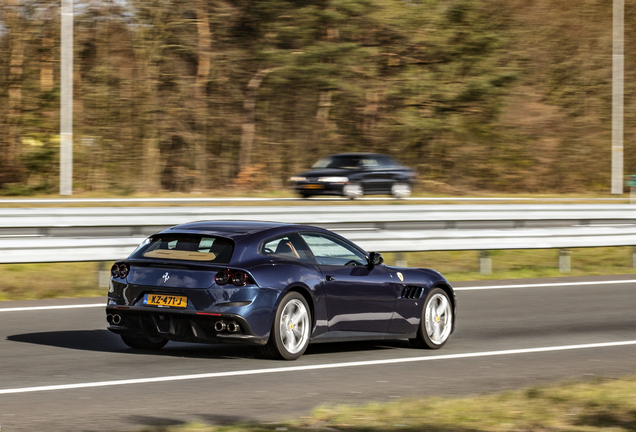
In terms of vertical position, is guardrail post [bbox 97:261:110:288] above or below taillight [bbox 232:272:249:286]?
below

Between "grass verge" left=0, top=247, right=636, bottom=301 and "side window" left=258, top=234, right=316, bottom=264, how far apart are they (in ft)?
17.7

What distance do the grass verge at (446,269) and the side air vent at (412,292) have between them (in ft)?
17.8

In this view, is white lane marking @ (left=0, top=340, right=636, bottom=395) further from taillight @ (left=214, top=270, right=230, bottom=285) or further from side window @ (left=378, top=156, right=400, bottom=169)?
side window @ (left=378, top=156, right=400, bottom=169)

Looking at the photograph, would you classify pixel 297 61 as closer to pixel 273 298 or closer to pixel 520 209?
pixel 520 209

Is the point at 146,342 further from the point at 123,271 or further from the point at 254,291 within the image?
the point at 254,291

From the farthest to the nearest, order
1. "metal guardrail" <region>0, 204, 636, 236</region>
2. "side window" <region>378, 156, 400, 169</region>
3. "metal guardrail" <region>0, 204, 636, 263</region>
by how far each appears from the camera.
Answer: "side window" <region>378, 156, 400, 169</region> → "metal guardrail" <region>0, 204, 636, 236</region> → "metal guardrail" <region>0, 204, 636, 263</region>

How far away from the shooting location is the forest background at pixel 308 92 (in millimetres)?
33094

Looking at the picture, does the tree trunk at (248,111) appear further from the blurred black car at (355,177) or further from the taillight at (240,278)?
the taillight at (240,278)

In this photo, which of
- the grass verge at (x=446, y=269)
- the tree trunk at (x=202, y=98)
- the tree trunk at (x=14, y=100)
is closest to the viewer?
the grass verge at (x=446, y=269)

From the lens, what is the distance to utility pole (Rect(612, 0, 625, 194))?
1505 inches

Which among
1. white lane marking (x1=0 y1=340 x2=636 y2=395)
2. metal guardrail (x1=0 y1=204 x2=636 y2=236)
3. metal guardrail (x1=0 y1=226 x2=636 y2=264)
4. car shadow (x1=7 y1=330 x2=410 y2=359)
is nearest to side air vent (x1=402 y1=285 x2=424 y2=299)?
car shadow (x1=7 y1=330 x2=410 y2=359)

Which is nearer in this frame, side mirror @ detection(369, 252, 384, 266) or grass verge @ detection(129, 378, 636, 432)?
grass verge @ detection(129, 378, 636, 432)

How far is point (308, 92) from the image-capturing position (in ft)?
128

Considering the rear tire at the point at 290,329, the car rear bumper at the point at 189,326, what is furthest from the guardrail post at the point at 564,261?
the car rear bumper at the point at 189,326
